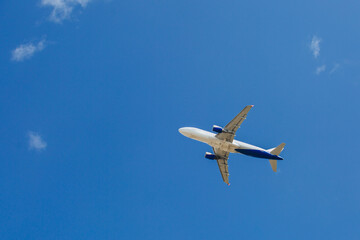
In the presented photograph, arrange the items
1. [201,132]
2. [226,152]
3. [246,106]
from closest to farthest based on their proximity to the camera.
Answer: [246,106]
[201,132]
[226,152]

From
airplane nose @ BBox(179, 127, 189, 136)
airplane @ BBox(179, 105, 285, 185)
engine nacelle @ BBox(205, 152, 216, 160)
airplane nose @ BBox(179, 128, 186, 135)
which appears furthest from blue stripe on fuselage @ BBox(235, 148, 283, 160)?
airplane nose @ BBox(179, 128, 186, 135)

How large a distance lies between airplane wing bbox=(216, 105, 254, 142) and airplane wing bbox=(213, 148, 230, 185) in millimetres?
7294

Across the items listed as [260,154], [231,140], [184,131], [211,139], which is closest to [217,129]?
[211,139]

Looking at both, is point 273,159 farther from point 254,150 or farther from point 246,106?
point 246,106

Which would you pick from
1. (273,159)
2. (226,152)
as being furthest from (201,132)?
(273,159)

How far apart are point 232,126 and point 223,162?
39.0 feet

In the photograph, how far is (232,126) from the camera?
63969mm

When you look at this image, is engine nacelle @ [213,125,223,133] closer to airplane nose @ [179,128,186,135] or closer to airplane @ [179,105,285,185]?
airplane @ [179,105,285,185]

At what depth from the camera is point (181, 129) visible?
2704 inches

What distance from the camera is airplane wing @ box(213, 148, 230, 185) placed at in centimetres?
7243

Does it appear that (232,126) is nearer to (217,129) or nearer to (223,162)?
(217,129)

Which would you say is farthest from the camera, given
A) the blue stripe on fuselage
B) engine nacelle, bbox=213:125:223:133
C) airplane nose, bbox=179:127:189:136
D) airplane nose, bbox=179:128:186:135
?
airplane nose, bbox=179:128:186:135

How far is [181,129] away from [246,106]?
14.5m

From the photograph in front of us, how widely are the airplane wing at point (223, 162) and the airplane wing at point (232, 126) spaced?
23.9ft
